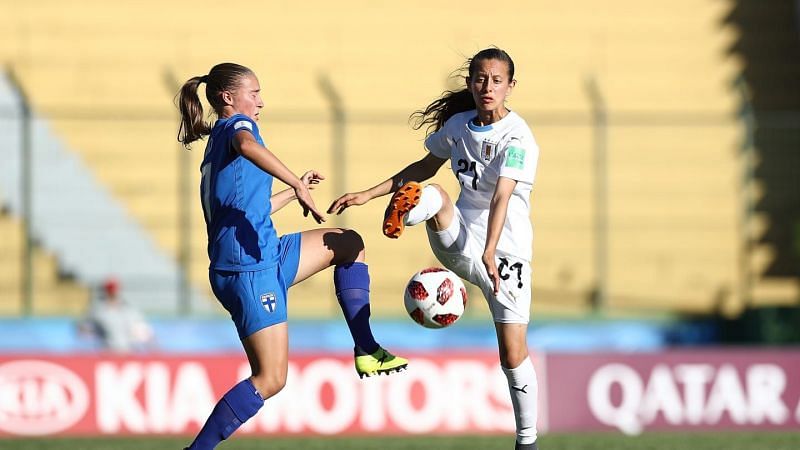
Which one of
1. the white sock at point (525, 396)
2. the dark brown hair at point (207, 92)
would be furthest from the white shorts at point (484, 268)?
the dark brown hair at point (207, 92)

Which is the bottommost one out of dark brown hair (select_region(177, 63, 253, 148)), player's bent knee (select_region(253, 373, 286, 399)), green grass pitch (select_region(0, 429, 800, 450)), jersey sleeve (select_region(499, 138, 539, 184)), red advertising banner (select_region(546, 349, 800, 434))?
green grass pitch (select_region(0, 429, 800, 450))

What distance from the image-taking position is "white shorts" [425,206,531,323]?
282 inches

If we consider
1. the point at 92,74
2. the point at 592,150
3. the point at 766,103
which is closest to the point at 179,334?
the point at 92,74

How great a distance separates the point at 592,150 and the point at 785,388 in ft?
13.8

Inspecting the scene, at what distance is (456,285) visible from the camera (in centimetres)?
720

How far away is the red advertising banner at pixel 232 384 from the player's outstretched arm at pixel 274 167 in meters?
5.92

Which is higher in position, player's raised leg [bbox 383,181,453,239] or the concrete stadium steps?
player's raised leg [bbox 383,181,453,239]

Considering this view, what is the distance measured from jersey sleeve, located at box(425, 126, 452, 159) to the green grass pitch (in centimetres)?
363

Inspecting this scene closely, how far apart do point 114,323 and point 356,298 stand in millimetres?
8100

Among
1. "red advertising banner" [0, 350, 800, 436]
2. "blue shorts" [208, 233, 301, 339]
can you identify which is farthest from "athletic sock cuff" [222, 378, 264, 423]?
"red advertising banner" [0, 350, 800, 436]

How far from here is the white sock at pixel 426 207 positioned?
685 centimetres

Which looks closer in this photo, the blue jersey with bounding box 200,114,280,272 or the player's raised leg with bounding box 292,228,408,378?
the blue jersey with bounding box 200,114,280,272

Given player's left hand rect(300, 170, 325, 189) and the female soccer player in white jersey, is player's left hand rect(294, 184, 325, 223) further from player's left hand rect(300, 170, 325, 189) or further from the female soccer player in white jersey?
the female soccer player in white jersey

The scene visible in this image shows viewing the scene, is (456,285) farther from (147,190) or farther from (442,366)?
(147,190)
